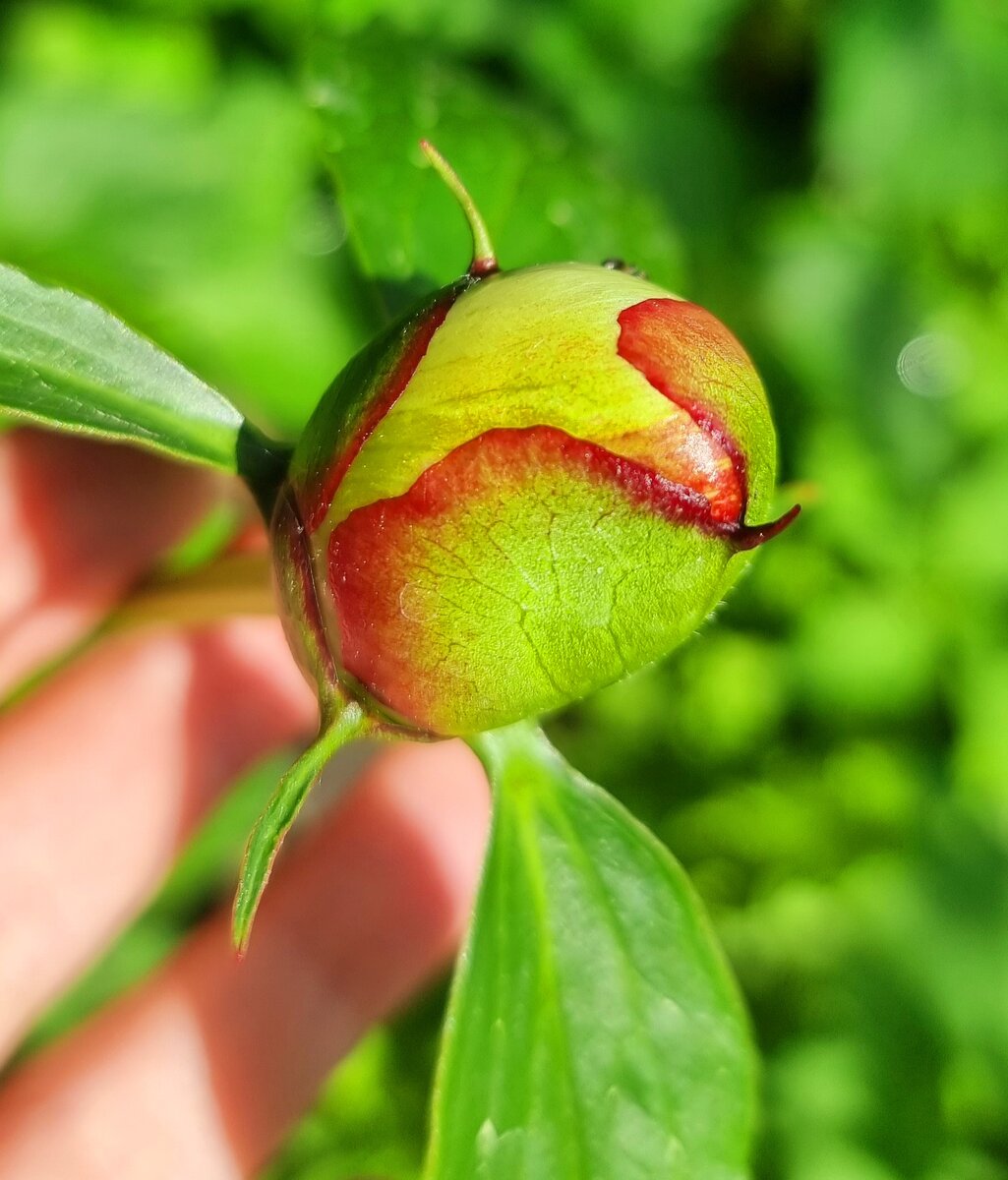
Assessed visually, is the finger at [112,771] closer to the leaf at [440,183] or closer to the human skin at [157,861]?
the human skin at [157,861]

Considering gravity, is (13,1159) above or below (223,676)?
below

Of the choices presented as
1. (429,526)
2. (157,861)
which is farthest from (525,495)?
(157,861)

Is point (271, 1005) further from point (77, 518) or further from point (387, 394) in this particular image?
point (387, 394)

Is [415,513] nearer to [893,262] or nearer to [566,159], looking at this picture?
[566,159]

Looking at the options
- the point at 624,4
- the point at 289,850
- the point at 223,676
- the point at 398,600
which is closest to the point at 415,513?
the point at 398,600

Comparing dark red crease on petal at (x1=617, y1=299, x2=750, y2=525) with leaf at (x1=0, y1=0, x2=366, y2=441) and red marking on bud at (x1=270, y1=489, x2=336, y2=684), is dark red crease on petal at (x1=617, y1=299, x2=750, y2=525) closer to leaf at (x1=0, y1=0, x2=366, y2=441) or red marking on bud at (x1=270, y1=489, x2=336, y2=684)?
red marking on bud at (x1=270, y1=489, x2=336, y2=684)

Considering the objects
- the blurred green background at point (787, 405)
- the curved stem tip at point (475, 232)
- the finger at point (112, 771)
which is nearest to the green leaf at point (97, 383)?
the curved stem tip at point (475, 232)
